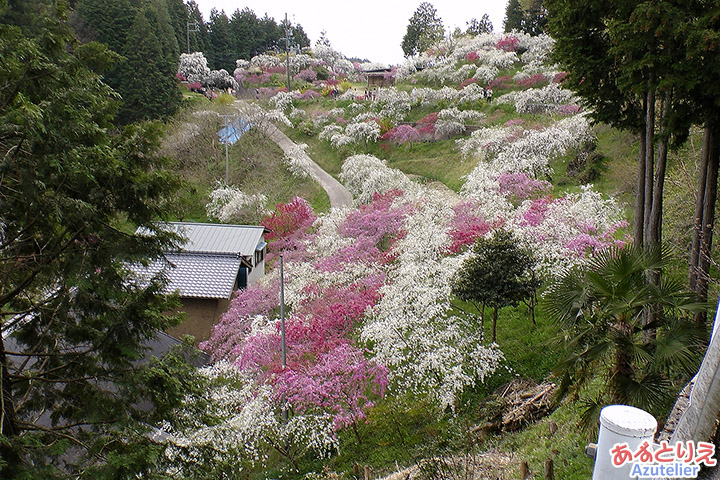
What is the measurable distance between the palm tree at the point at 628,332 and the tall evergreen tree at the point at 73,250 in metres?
5.59

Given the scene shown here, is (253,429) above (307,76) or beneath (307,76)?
beneath

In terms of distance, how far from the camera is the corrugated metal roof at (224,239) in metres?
19.8

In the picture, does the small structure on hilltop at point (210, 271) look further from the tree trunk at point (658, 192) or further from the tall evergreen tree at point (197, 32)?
the tall evergreen tree at point (197, 32)

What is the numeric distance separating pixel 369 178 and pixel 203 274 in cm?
1136

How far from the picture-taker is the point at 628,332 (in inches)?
231

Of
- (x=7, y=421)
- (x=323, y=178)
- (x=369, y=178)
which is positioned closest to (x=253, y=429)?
(x=7, y=421)

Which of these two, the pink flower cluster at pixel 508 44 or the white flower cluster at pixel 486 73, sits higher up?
the pink flower cluster at pixel 508 44

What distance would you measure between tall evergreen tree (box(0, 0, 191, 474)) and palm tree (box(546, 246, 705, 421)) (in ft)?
18.3

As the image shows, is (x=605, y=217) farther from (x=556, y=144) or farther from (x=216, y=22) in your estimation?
(x=216, y=22)

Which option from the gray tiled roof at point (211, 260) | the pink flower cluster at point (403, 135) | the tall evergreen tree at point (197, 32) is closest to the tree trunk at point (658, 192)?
the gray tiled roof at point (211, 260)

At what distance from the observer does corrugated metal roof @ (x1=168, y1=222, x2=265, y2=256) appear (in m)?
19.8

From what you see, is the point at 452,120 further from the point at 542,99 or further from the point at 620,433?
the point at 620,433

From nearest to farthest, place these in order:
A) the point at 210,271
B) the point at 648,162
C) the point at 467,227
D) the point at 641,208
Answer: the point at 648,162
the point at 641,208
the point at 467,227
the point at 210,271

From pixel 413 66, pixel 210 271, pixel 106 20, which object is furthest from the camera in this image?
pixel 413 66
